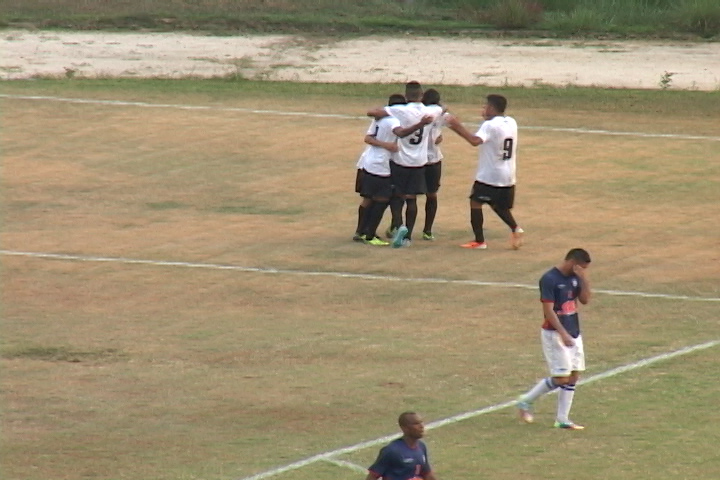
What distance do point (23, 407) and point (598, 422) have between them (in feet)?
17.4

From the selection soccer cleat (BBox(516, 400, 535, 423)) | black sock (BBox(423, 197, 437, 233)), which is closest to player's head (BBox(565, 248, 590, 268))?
soccer cleat (BBox(516, 400, 535, 423))

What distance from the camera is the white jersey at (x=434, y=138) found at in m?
21.0

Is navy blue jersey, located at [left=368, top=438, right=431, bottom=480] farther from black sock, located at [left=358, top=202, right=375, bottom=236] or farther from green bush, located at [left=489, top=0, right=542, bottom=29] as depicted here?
green bush, located at [left=489, top=0, right=542, bottom=29]

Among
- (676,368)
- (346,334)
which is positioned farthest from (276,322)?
(676,368)

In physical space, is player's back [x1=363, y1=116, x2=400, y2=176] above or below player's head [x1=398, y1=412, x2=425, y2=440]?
above

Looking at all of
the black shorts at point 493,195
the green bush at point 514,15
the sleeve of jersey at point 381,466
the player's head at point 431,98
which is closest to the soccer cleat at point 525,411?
the sleeve of jersey at point 381,466

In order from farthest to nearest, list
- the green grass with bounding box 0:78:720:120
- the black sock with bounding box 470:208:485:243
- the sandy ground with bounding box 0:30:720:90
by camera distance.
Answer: the sandy ground with bounding box 0:30:720:90 < the green grass with bounding box 0:78:720:120 < the black sock with bounding box 470:208:485:243

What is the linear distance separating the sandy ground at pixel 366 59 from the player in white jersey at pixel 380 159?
46.0ft

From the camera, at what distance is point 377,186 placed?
21.1 metres

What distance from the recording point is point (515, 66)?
3694 centimetres

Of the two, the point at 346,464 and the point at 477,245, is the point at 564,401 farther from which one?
the point at 477,245

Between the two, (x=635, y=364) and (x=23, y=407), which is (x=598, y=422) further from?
(x=23, y=407)

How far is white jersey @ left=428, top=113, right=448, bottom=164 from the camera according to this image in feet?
68.9

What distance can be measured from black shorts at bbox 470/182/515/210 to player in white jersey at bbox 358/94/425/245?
1130 mm
